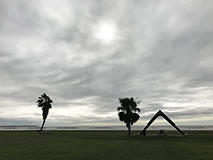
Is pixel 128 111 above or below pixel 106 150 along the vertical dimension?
above

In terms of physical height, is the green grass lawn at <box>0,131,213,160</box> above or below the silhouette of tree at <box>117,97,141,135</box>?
below

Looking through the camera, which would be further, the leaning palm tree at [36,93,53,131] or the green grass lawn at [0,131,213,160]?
the leaning palm tree at [36,93,53,131]

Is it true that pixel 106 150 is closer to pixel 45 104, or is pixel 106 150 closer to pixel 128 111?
pixel 128 111

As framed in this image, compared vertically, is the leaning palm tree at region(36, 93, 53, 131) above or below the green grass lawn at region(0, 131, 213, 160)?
above

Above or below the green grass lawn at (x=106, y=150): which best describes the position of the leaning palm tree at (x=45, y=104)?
above

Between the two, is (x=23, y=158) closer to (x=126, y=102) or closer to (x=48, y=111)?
(x=126, y=102)

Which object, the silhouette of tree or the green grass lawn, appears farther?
the silhouette of tree

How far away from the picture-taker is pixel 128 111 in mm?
58312

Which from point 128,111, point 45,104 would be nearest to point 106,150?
point 128,111

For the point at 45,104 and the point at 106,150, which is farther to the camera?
the point at 45,104

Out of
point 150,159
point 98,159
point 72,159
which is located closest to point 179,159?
point 150,159

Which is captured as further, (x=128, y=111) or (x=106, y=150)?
(x=128, y=111)

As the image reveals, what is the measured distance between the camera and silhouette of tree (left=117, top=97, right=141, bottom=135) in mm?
57156

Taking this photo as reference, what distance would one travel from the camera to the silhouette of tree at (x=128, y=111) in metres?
57.2
